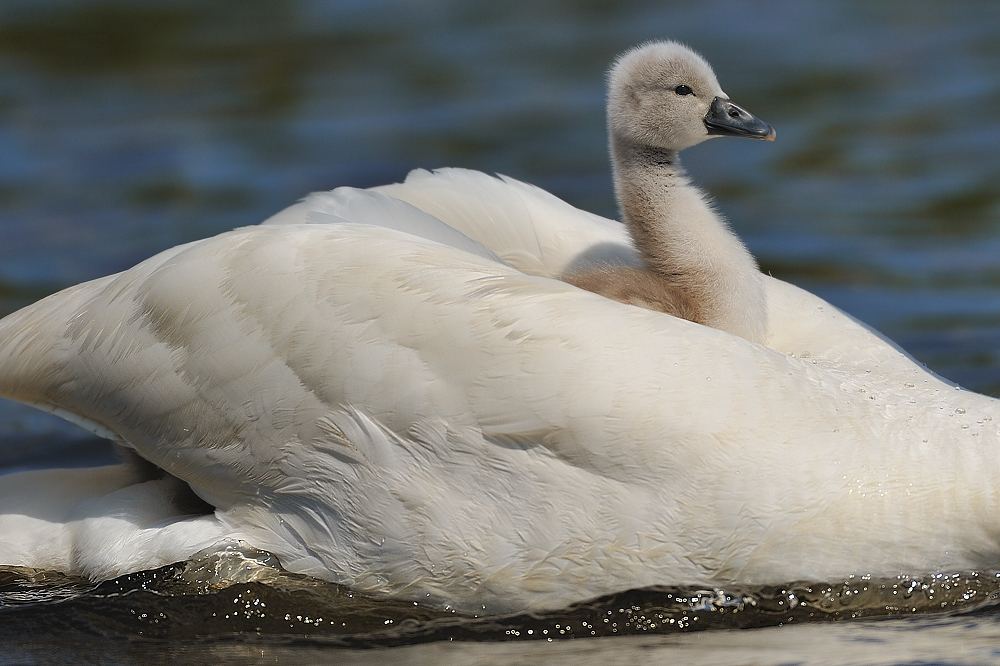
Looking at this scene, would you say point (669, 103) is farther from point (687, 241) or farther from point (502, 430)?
point (502, 430)

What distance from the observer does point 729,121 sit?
459 centimetres

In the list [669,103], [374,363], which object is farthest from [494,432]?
[669,103]

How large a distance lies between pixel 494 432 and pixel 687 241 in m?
1.13

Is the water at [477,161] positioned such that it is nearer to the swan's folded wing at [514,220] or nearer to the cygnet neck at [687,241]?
the cygnet neck at [687,241]

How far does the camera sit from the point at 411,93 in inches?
399

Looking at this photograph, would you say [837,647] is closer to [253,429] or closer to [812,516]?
[812,516]

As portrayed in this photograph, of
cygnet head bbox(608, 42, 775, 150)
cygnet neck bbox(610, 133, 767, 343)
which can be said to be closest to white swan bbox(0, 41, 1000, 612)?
cygnet neck bbox(610, 133, 767, 343)

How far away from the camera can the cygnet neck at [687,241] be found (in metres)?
4.09

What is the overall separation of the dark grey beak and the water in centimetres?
157

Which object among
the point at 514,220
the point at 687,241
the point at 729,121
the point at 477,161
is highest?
the point at 477,161

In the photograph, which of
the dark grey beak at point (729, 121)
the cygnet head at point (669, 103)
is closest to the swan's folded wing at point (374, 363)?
the cygnet head at point (669, 103)

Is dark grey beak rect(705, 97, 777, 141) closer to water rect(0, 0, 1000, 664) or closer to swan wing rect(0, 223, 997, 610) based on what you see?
swan wing rect(0, 223, 997, 610)

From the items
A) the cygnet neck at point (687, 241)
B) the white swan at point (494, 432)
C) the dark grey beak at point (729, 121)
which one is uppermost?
the dark grey beak at point (729, 121)

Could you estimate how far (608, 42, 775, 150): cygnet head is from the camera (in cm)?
445
